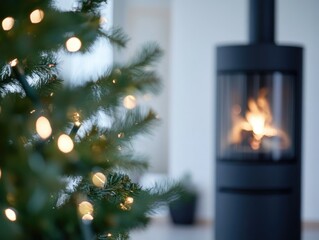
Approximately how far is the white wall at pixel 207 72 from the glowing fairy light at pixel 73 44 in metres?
5.31

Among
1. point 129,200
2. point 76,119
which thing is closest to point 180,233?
point 129,200

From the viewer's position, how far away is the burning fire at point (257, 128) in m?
4.35

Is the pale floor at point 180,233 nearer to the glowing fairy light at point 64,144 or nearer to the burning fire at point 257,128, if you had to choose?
the burning fire at point 257,128

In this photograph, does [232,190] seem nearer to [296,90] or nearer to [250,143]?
[250,143]

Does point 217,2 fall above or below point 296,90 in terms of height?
above

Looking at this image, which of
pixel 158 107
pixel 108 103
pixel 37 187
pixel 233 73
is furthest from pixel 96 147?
pixel 158 107

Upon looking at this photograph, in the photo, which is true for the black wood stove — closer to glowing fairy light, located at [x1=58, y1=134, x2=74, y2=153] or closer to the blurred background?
the blurred background

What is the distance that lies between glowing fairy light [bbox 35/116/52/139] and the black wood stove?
363 centimetres

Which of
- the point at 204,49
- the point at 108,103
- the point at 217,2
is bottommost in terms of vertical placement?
the point at 108,103

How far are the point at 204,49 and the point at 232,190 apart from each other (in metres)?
2.15

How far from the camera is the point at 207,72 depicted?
624 centimetres

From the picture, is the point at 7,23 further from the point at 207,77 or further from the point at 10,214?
the point at 207,77

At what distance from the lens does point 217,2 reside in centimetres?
624

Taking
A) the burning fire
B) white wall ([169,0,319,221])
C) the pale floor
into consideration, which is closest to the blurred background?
white wall ([169,0,319,221])
